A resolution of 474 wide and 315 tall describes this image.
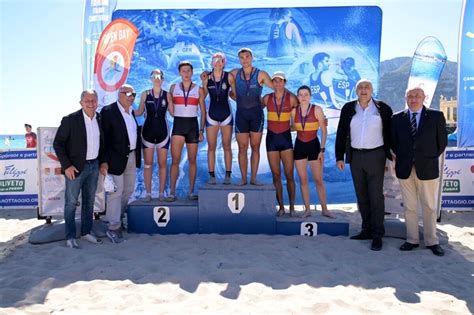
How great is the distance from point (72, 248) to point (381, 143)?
3.32 meters

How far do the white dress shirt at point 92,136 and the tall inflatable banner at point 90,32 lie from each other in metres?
2.82

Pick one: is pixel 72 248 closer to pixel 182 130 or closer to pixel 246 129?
pixel 182 130

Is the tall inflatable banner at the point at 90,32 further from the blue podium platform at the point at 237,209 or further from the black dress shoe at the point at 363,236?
the black dress shoe at the point at 363,236

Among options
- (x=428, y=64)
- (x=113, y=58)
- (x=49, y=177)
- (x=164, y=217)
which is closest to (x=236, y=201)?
(x=164, y=217)

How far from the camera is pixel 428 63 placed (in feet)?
21.6

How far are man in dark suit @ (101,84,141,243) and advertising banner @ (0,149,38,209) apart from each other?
Result: 2.93 m

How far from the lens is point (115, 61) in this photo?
621cm

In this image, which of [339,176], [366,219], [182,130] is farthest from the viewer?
[339,176]

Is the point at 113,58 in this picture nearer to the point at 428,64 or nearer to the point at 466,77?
the point at 428,64

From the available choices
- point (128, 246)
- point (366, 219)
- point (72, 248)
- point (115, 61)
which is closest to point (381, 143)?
point (366, 219)

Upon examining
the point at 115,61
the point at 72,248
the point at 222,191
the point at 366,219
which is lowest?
the point at 72,248

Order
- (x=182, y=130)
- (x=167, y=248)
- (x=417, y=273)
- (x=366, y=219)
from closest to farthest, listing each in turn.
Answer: (x=417, y=273)
(x=167, y=248)
(x=366, y=219)
(x=182, y=130)

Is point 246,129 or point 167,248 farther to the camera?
point 246,129

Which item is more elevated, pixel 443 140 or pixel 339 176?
pixel 443 140
